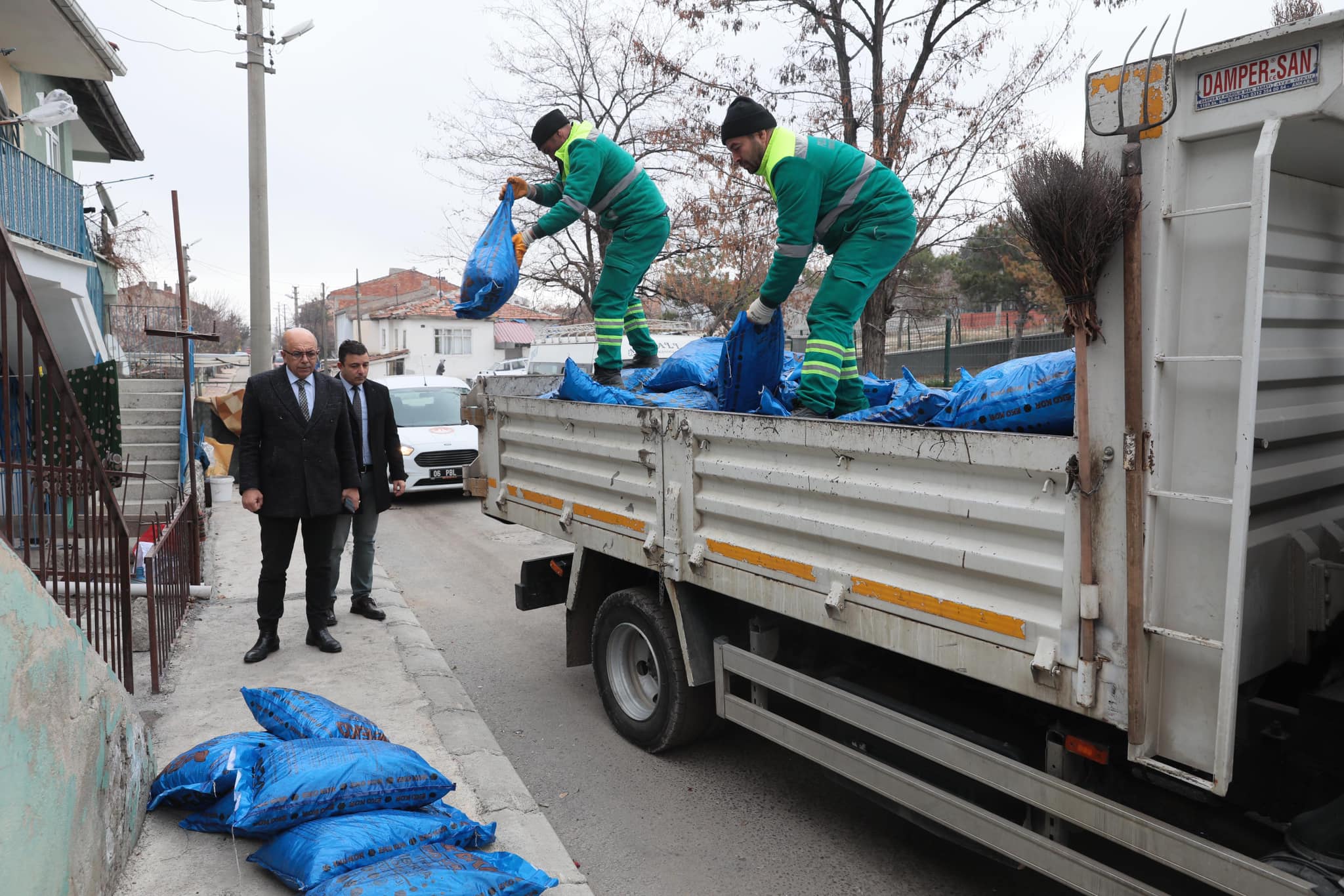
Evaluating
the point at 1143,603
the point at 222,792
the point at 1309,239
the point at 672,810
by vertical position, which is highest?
the point at 1309,239

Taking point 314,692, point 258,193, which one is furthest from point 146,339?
point 314,692

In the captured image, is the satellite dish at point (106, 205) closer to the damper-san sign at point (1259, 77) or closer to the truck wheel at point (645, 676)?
the truck wheel at point (645, 676)

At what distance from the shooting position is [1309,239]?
8.38ft

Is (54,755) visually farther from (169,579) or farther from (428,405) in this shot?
(428,405)

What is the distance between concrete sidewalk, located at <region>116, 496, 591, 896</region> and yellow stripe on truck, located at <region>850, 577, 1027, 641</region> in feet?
4.60

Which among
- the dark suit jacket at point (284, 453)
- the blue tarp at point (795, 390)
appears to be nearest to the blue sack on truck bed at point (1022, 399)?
the blue tarp at point (795, 390)

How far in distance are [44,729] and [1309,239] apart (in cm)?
356

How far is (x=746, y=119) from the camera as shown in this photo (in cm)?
423

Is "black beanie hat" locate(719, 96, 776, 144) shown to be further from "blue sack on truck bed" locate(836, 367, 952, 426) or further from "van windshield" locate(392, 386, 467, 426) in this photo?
"van windshield" locate(392, 386, 467, 426)

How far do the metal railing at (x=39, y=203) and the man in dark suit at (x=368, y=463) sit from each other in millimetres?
5343

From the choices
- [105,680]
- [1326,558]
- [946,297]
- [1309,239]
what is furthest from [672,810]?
[946,297]

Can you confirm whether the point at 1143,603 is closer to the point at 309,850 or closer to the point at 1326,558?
the point at 1326,558

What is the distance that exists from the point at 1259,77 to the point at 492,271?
383cm

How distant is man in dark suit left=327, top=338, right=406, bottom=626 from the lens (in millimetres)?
6312
